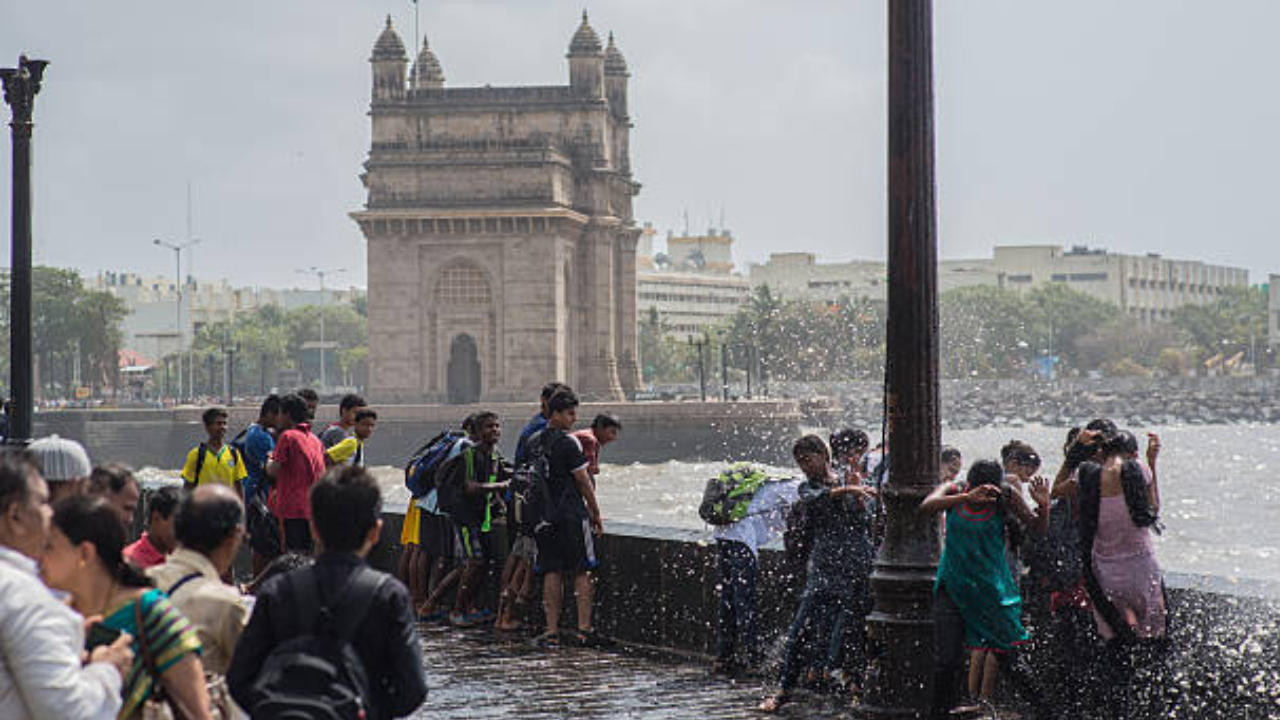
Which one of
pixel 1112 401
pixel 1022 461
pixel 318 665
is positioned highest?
pixel 1022 461

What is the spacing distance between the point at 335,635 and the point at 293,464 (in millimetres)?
7296

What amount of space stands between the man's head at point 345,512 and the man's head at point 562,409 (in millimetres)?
6220

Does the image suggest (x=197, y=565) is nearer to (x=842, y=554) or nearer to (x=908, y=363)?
(x=908, y=363)

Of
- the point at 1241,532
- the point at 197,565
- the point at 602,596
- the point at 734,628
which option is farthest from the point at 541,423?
the point at 1241,532

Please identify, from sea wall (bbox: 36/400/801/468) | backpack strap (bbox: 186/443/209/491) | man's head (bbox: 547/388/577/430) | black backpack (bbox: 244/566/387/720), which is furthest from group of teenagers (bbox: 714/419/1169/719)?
sea wall (bbox: 36/400/801/468)

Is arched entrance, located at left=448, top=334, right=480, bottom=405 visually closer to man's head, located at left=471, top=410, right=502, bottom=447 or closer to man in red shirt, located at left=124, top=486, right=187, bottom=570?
man's head, located at left=471, top=410, right=502, bottom=447

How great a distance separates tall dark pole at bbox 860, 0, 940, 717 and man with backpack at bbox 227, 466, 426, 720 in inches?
139

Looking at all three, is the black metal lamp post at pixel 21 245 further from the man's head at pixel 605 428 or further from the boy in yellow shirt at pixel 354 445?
the man's head at pixel 605 428

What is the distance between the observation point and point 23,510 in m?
4.80

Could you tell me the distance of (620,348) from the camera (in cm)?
8775

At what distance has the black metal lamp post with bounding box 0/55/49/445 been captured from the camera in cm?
1395

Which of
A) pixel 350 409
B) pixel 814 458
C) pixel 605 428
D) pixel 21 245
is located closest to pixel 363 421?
pixel 350 409

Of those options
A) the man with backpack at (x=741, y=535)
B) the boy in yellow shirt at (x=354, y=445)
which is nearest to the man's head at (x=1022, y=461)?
the man with backpack at (x=741, y=535)

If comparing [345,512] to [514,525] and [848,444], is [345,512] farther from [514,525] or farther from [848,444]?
[514,525]
